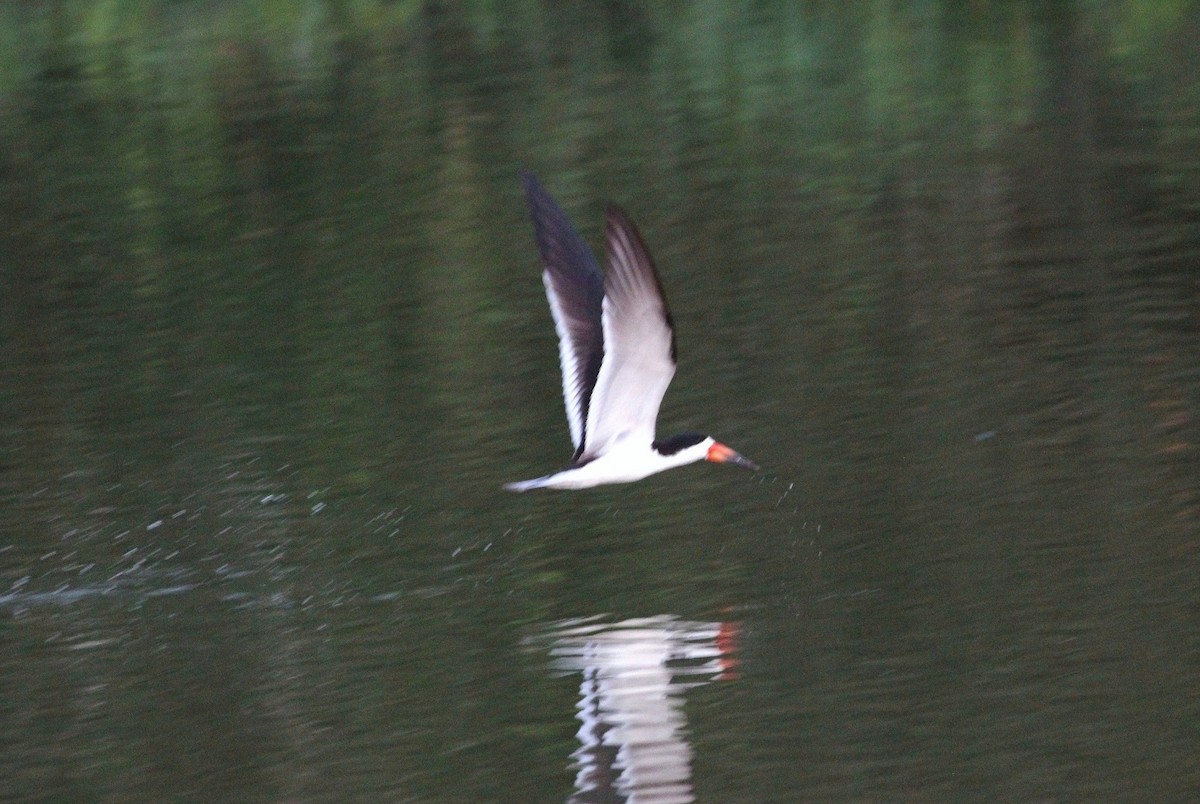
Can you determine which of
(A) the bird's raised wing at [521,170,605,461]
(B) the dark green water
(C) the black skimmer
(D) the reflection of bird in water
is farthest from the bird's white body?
(D) the reflection of bird in water

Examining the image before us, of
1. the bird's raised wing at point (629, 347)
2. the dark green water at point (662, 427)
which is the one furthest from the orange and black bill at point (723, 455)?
the dark green water at point (662, 427)

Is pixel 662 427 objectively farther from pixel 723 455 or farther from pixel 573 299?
Result: pixel 573 299

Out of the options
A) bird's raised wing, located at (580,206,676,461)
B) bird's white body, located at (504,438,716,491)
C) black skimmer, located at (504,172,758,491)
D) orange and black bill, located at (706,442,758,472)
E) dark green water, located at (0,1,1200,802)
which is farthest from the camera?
orange and black bill, located at (706,442,758,472)

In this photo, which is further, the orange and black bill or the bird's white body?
the orange and black bill

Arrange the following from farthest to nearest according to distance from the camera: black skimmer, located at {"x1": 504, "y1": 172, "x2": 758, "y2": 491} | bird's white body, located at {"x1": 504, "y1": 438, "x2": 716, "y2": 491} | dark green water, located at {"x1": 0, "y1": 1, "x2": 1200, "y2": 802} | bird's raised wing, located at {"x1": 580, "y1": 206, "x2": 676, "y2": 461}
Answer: bird's white body, located at {"x1": 504, "y1": 438, "x2": 716, "y2": 491} → black skimmer, located at {"x1": 504, "y1": 172, "x2": 758, "y2": 491} → bird's raised wing, located at {"x1": 580, "y1": 206, "x2": 676, "y2": 461} → dark green water, located at {"x1": 0, "y1": 1, "x2": 1200, "y2": 802}

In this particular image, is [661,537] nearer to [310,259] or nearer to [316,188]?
[310,259]

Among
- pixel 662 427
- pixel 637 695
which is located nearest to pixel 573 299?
pixel 637 695

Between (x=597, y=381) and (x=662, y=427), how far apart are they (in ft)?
8.90

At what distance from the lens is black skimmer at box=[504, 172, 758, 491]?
8.68 meters

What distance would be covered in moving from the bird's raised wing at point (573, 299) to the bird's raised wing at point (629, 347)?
0.36 feet

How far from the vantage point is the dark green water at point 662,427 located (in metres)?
7.46

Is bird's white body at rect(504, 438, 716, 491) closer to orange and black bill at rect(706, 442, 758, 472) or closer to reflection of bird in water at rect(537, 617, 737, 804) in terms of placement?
orange and black bill at rect(706, 442, 758, 472)

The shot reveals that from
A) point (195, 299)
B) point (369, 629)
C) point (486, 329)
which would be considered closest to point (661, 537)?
point (369, 629)

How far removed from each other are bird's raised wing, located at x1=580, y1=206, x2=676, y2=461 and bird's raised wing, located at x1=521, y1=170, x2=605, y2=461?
0.11 metres
